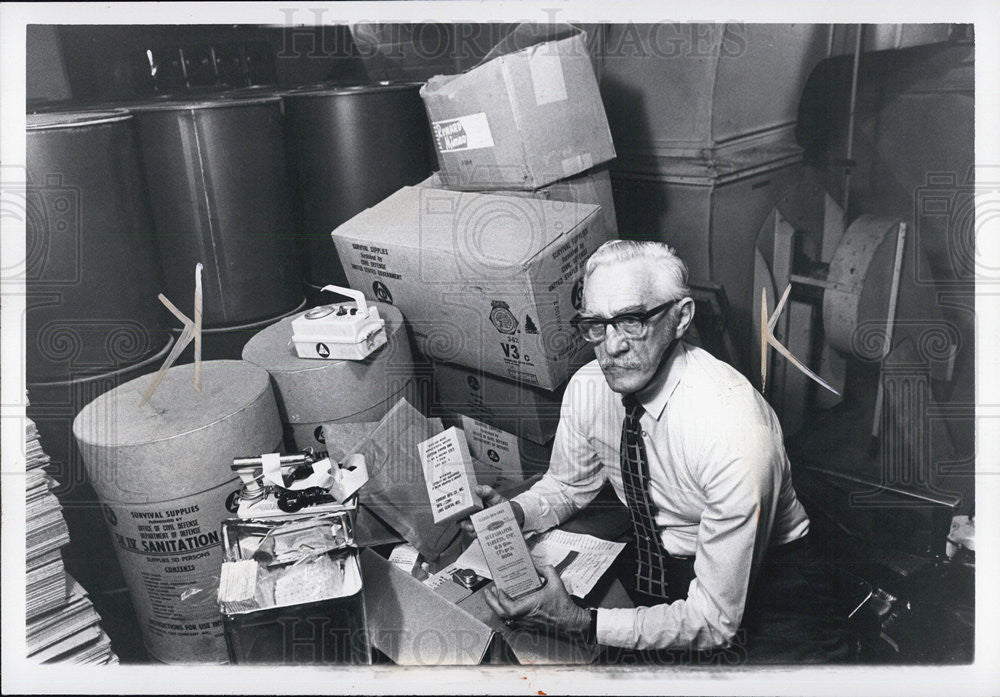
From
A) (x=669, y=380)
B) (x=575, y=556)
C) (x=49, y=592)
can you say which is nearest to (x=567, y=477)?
(x=575, y=556)

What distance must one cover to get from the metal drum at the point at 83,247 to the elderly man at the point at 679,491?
1014 millimetres

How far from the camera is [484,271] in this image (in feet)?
5.52

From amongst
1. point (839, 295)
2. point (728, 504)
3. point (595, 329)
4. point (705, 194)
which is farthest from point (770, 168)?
point (728, 504)

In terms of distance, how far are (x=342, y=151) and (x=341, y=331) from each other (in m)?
0.67

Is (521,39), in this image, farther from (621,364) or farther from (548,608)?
(548,608)

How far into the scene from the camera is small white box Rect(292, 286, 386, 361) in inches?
68.4

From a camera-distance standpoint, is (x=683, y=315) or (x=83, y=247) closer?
(x=683, y=315)

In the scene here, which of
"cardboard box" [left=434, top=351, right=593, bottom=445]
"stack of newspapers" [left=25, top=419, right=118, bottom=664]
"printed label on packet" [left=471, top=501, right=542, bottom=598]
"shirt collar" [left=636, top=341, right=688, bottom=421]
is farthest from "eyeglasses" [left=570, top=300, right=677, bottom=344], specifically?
"stack of newspapers" [left=25, top=419, right=118, bottom=664]

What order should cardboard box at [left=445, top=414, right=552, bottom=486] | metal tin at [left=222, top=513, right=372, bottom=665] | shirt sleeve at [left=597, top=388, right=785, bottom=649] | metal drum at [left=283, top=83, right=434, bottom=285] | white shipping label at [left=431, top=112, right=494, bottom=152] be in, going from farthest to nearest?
metal drum at [left=283, top=83, right=434, bottom=285] < cardboard box at [left=445, top=414, right=552, bottom=486] < white shipping label at [left=431, top=112, right=494, bottom=152] < shirt sleeve at [left=597, top=388, right=785, bottom=649] < metal tin at [left=222, top=513, right=372, bottom=665]

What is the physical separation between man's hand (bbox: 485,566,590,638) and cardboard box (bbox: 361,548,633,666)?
0.17ft

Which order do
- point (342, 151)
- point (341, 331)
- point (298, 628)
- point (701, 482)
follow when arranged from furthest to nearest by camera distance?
point (342, 151) < point (341, 331) < point (701, 482) < point (298, 628)

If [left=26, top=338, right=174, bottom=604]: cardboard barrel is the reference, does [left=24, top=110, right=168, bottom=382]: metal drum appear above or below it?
above

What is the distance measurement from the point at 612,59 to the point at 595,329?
1186 mm

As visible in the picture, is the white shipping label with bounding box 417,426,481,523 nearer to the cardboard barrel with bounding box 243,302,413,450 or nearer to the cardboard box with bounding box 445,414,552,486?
the cardboard barrel with bounding box 243,302,413,450
